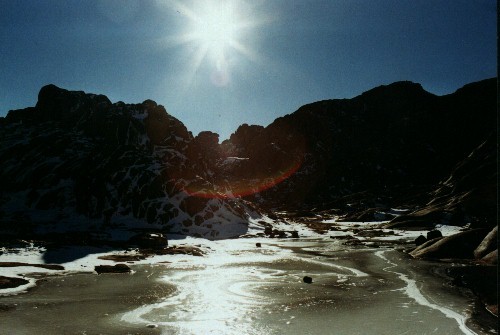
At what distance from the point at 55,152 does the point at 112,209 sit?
4895cm

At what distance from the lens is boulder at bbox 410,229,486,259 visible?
162ft

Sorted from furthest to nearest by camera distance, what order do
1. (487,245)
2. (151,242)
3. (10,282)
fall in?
(151,242)
(487,245)
(10,282)

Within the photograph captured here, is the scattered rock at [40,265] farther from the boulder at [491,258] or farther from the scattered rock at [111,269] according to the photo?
the boulder at [491,258]

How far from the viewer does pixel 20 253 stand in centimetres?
5181

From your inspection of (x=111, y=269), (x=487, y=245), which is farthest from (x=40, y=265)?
(x=487, y=245)

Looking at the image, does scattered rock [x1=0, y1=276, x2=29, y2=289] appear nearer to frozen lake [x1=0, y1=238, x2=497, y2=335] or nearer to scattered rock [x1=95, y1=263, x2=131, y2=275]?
frozen lake [x1=0, y1=238, x2=497, y2=335]

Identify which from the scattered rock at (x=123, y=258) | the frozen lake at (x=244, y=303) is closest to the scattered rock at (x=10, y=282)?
the frozen lake at (x=244, y=303)

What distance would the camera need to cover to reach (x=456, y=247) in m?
49.9

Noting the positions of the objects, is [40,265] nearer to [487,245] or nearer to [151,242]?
[151,242]

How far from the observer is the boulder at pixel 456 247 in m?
49.3

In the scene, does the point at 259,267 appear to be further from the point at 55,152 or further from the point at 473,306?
the point at 55,152

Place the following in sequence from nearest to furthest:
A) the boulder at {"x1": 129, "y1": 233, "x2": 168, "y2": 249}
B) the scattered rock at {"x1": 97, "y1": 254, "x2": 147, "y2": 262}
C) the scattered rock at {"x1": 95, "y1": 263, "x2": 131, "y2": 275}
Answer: the scattered rock at {"x1": 95, "y1": 263, "x2": 131, "y2": 275}, the scattered rock at {"x1": 97, "y1": 254, "x2": 147, "y2": 262}, the boulder at {"x1": 129, "y1": 233, "x2": 168, "y2": 249}

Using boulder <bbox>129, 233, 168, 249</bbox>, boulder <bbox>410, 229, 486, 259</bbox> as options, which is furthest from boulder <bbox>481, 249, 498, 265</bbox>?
boulder <bbox>129, 233, 168, 249</bbox>

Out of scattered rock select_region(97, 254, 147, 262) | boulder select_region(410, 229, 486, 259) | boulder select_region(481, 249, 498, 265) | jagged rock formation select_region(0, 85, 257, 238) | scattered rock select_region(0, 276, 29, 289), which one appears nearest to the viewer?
scattered rock select_region(0, 276, 29, 289)
